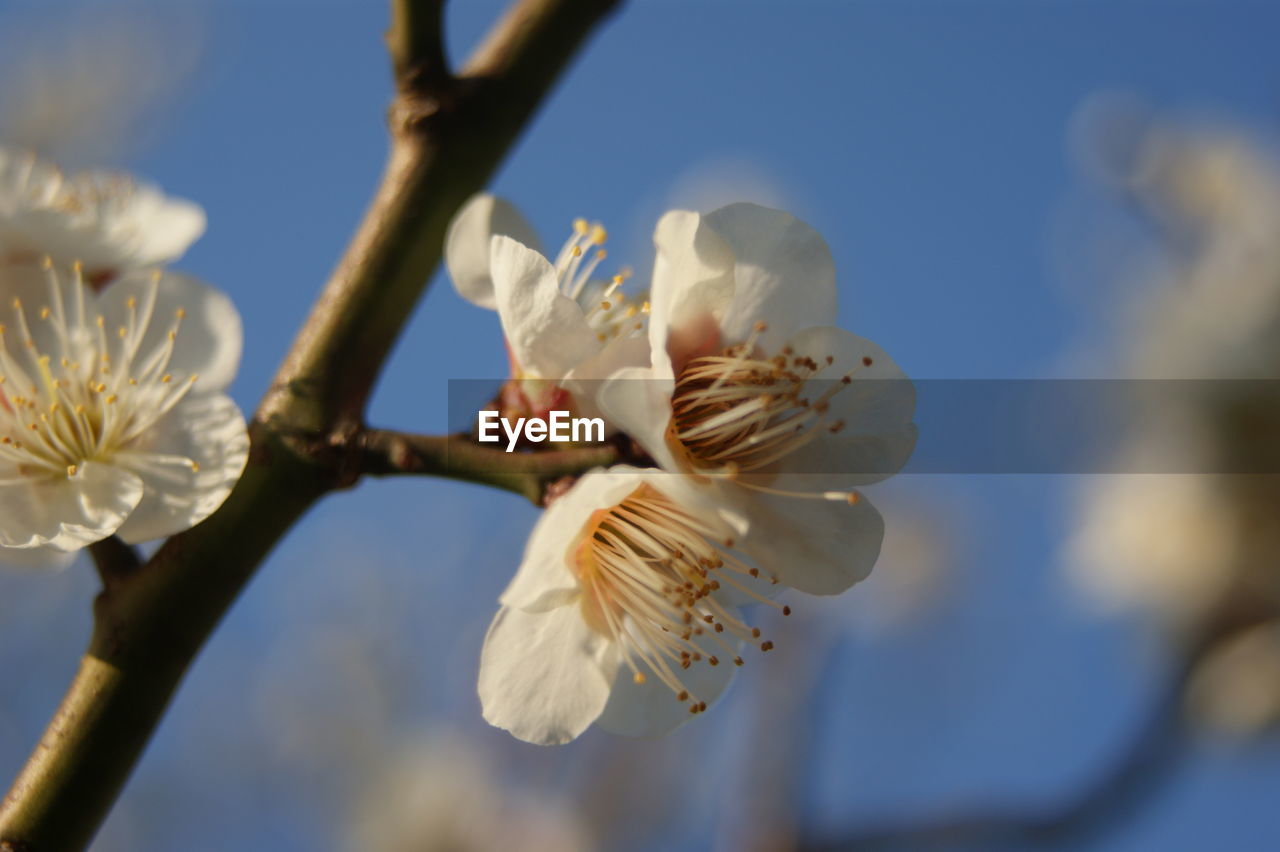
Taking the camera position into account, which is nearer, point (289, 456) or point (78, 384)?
point (289, 456)

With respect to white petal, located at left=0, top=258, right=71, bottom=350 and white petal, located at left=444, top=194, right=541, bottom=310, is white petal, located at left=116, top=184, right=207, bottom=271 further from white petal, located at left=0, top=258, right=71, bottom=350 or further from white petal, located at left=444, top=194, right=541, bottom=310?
white petal, located at left=444, top=194, right=541, bottom=310

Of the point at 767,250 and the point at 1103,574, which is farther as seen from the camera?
the point at 1103,574

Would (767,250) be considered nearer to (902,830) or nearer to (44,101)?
(902,830)

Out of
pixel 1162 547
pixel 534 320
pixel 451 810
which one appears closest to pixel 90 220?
pixel 534 320

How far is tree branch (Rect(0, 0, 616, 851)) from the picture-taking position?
2.13ft

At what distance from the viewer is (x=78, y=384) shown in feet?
2.86

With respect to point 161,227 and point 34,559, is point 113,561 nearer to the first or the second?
point 34,559

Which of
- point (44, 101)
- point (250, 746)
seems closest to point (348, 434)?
point (44, 101)

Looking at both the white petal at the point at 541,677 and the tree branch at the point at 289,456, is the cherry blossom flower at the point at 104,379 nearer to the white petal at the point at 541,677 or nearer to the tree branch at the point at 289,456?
the tree branch at the point at 289,456

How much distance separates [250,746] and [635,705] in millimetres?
4179

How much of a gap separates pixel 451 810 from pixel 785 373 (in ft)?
11.6

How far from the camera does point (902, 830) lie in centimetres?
158

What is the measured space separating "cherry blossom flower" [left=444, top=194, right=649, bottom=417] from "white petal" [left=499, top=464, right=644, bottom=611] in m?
0.07

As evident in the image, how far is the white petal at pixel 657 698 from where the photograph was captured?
0.80 m
